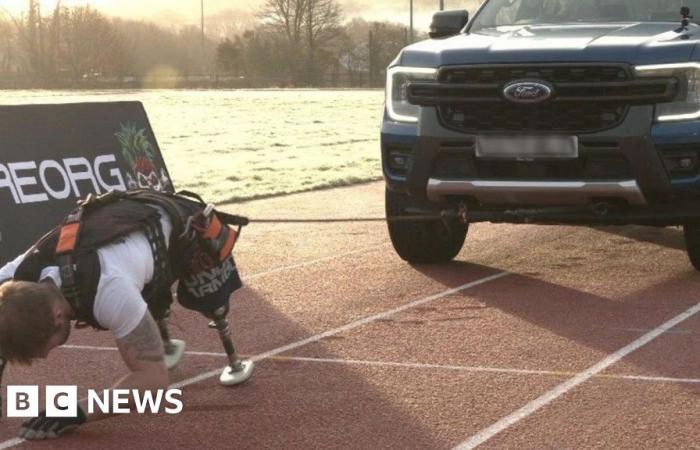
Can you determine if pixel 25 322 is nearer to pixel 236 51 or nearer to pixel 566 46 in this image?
pixel 566 46

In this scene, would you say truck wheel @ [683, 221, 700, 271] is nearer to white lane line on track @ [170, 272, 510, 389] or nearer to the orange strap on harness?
white lane line on track @ [170, 272, 510, 389]

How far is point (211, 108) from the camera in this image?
42656 millimetres

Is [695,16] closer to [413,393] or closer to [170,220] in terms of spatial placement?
[413,393]

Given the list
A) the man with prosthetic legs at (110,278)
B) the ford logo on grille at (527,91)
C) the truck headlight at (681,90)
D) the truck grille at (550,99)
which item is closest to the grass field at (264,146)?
the truck grille at (550,99)

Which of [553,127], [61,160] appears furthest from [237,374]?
[61,160]

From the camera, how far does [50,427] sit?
5.02 metres

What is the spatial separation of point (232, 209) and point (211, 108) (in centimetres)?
2933

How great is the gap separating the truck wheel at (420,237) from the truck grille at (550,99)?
890 millimetres

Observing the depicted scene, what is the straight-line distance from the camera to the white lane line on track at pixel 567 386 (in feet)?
16.9

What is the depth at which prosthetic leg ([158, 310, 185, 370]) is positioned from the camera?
6.11 metres

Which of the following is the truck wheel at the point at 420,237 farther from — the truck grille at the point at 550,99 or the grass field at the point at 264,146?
the grass field at the point at 264,146

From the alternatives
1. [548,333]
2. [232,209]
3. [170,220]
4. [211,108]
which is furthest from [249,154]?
[211,108]

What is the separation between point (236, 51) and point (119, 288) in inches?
3489

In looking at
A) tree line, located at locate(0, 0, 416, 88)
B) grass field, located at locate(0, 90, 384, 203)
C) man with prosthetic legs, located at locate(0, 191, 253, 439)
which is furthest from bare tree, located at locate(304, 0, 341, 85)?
man with prosthetic legs, located at locate(0, 191, 253, 439)
